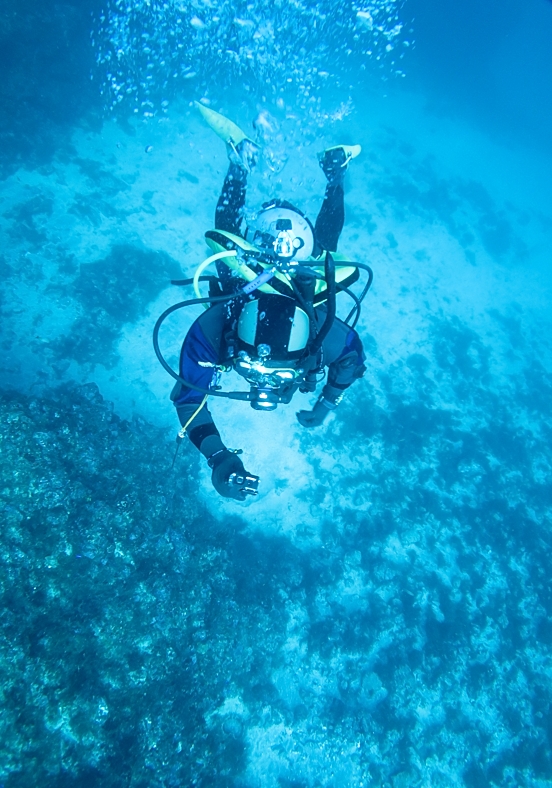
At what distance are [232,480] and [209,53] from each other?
19248 millimetres

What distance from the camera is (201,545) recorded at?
23.1ft

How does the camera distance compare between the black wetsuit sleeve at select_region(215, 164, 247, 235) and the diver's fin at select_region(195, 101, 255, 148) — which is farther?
the diver's fin at select_region(195, 101, 255, 148)

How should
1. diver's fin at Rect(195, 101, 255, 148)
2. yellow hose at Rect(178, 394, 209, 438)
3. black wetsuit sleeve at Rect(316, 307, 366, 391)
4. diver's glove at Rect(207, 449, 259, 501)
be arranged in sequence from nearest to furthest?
diver's glove at Rect(207, 449, 259, 501)
yellow hose at Rect(178, 394, 209, 438)
black wetsuit sleeve at Rect(316, 307, 366, 391)
diver's fin at Rect(195, 101, 255, 148)

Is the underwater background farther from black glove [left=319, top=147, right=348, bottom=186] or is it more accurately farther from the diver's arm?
black glove [left=319, top=147, right=348, bottom=186]

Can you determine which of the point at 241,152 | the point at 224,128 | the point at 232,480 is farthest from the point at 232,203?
the point at 232,480

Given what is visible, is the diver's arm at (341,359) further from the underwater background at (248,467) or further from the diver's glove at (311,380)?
the underwater background at (248,467)

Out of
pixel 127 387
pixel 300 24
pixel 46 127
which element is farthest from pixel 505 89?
pixel 127 387

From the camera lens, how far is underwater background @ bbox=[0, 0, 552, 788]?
18.3 ft

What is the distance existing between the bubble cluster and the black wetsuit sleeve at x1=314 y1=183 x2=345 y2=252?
1068 centimetres

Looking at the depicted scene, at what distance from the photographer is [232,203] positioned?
5914 millimetres

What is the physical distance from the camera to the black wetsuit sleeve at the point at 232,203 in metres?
5.69

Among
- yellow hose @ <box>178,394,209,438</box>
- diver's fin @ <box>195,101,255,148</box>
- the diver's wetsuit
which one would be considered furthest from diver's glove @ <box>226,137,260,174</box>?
yellow hose @ <box>178,394,209,438</box>

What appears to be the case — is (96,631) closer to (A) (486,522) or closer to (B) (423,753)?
(B) (423,753)

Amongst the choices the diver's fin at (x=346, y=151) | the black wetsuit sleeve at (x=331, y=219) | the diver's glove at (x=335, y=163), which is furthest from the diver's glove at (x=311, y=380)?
the diver's fin at (x=346, y=151)
